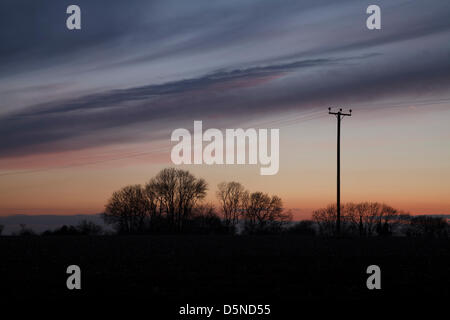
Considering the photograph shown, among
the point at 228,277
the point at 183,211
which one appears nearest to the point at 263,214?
the point at 183,211

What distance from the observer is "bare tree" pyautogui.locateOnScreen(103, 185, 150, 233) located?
126562 millimetres

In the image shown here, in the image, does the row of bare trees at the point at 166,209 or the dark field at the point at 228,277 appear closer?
the dark field at the point at 228,277

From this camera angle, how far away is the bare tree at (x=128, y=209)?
12656cm

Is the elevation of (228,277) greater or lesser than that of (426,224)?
greater

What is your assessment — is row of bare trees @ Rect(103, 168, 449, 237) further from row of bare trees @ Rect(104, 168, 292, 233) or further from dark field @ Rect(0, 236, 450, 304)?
dark field @ Rect(0, 236, 450, 304)

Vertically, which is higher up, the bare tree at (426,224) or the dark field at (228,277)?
the dark field at (228,277)

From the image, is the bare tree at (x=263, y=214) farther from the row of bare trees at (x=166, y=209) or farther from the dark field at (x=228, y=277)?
the dark field at (x=228, y=277)

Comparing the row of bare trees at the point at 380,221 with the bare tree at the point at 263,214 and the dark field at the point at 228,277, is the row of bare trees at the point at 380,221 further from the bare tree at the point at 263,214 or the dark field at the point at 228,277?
the dark field at the point at 228,277

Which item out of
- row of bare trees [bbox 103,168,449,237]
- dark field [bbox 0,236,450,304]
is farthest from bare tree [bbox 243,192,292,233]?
dark field [bbox 0,236,450,304]

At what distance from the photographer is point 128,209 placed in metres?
127

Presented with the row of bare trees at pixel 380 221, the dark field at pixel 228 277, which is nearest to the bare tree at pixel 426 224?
the row of bare trees at pixel 380 221

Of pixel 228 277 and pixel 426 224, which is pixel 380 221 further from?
pixel 228 277
